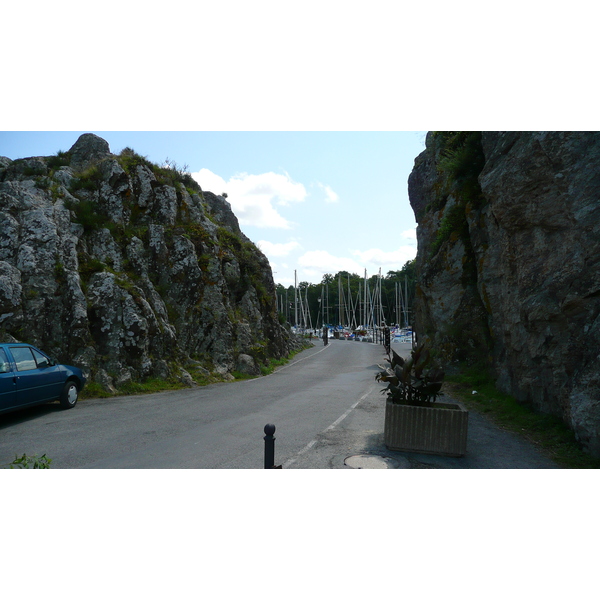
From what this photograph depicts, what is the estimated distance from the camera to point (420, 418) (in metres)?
7.13

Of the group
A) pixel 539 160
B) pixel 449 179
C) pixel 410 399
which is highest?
pixel 449 179

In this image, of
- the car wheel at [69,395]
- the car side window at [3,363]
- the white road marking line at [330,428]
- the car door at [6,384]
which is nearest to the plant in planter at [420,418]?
the white road marking line at [330,428]

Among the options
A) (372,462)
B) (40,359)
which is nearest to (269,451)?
(372,462)

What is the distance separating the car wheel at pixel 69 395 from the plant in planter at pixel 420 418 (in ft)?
26.2

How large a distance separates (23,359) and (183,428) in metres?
4.02

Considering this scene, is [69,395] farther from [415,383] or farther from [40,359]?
[415,383]

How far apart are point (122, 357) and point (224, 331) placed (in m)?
5.44

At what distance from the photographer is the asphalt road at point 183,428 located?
23.1ft

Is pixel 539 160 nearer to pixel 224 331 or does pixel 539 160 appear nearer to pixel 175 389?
pixel 175 389

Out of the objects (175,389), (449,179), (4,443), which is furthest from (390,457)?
(449,179)

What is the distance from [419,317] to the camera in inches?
784

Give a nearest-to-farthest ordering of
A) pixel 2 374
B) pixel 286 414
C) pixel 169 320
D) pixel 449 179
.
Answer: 1. pixel 2 374
2. pixel 286 414
3. pixel 449 179
4. pixel 169 320

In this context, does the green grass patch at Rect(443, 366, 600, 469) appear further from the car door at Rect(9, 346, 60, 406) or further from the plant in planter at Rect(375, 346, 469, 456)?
the car door at Rect(9, 346, 60, 406)

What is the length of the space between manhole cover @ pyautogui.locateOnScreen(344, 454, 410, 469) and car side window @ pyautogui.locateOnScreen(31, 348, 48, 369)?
7.61m
